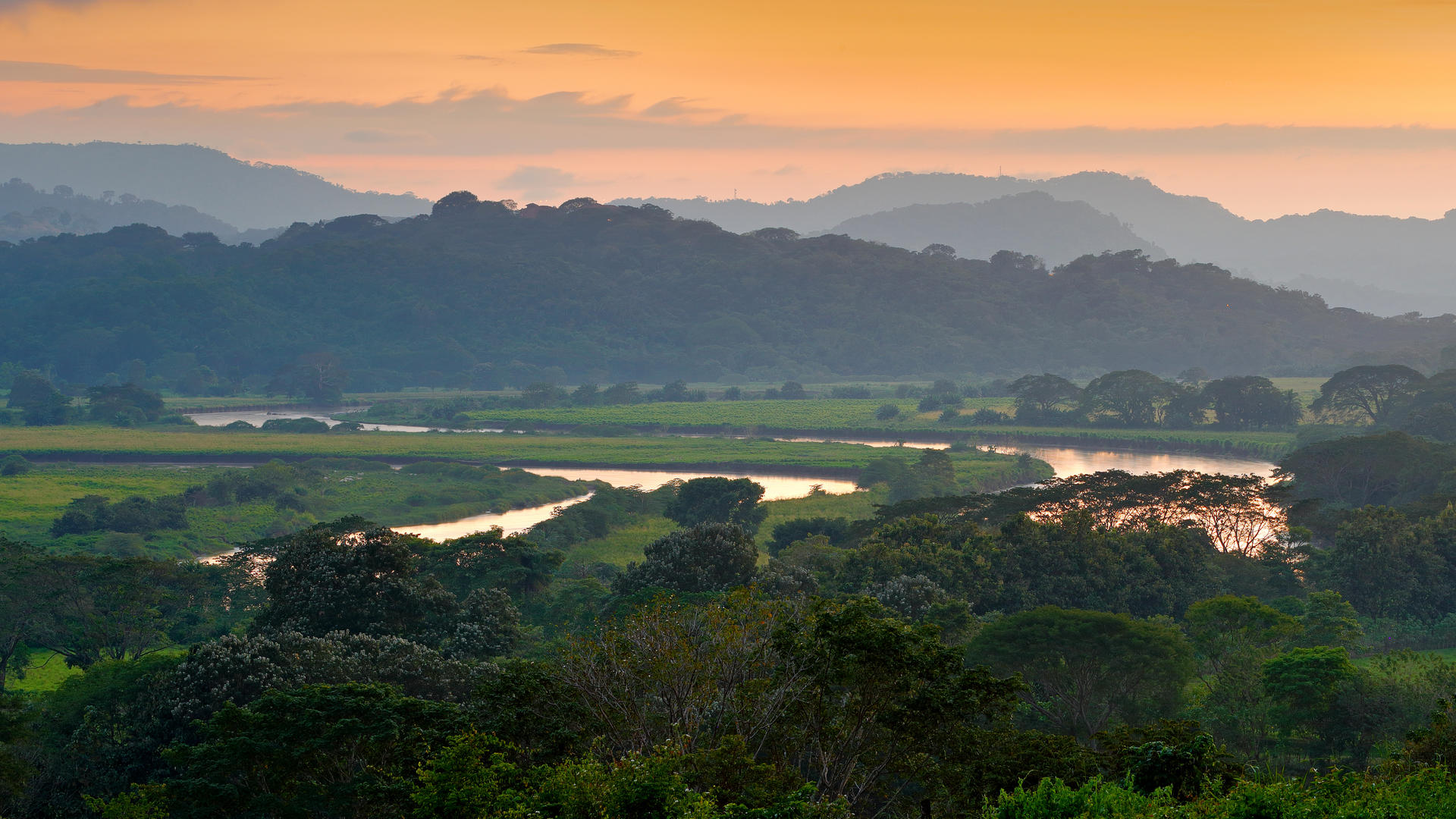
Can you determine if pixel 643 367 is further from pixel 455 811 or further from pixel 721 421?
pixel 455 811

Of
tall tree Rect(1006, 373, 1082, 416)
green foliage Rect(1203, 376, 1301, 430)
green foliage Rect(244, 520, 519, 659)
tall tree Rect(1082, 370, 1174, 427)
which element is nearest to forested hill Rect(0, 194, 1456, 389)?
tall tree Rect(1006, 373, 1082, 416)

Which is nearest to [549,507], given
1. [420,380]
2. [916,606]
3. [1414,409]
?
[916,606]

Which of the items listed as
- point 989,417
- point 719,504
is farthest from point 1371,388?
point 719,504

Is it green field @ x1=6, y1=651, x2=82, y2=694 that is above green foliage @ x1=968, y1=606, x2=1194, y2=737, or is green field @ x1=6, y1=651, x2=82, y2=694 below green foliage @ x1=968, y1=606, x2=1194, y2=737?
below

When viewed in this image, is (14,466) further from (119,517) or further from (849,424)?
(849,424)

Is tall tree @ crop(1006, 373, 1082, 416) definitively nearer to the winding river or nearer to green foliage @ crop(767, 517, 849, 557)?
the winding river

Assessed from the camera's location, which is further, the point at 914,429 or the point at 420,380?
the point at 420,380
